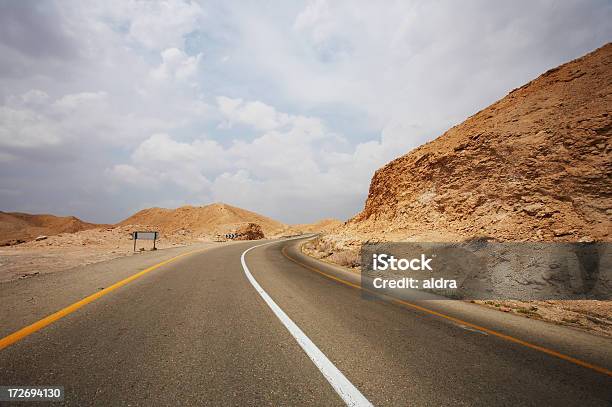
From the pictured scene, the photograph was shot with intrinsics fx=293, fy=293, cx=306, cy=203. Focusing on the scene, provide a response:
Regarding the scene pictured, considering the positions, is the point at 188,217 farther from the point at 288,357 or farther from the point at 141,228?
the point at 288,357

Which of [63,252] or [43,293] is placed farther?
[63,252]

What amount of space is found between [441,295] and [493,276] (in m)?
3.02

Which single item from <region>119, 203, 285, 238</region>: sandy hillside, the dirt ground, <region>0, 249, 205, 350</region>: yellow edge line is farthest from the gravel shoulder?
<region>119, 203, 285, 238</region>: sandy hillside

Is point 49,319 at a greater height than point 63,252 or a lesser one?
lesser

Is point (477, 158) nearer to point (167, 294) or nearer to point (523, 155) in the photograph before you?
point (523, 155)

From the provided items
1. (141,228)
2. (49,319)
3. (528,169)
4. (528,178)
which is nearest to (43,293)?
(49,319)

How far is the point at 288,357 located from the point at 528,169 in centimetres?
1478

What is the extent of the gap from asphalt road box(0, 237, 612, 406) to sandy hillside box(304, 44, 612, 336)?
125 inches

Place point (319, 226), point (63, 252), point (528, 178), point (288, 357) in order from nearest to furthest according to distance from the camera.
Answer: point (288, 357), point (528, 178), point (63, 252), point (319, 226)

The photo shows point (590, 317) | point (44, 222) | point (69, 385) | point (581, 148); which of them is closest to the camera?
point (69, 385)

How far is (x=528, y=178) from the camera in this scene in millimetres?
13180

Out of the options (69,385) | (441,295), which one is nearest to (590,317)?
(441,295)

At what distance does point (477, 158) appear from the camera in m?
16.2

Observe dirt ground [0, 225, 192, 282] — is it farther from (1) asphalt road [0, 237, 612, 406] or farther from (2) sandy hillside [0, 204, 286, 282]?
(1) asphalt road [0, 237, 612, 406]
